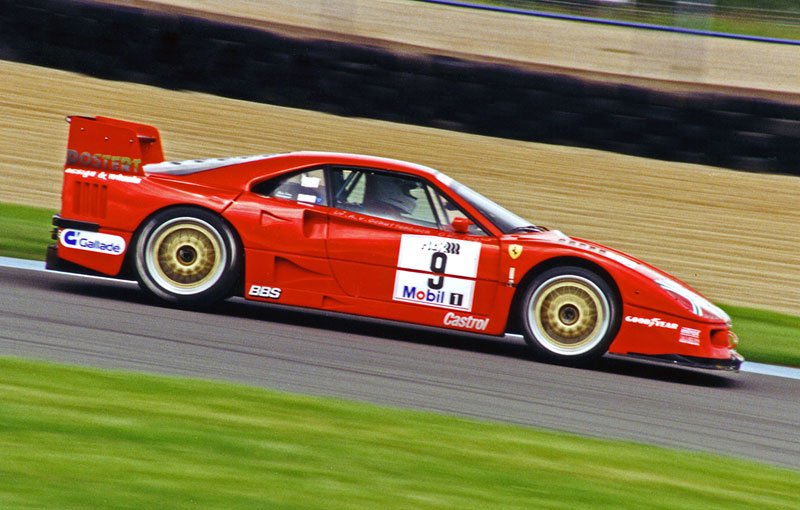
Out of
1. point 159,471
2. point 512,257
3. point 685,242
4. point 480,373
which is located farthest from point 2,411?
point 685,242

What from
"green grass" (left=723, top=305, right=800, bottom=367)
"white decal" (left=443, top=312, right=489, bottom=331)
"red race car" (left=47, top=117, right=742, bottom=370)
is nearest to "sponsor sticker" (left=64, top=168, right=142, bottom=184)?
"red race car" (left=47, top=117, right=742, bottom=370)

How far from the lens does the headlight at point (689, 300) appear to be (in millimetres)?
6688

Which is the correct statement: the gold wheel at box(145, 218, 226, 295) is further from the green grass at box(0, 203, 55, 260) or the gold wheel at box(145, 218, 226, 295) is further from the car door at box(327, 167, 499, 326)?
the green grass at box(0, 203, 55, 260)

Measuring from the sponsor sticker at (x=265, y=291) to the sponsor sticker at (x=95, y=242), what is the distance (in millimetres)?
907

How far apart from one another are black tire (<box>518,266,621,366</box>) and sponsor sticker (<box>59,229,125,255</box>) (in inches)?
104

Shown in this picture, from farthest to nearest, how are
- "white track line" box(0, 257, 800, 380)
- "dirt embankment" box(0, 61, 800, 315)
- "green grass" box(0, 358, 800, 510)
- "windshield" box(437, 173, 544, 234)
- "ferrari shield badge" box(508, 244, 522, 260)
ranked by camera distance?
1. "dirt embankment" box(0, 61, 800, 315)
2. "white track line" box(0, 257, 800, 380)
3. "windshield" box(437, 173, 544, 234)
4. "ferrari shield badge" box(508, 244, 522, 260)
5. "green grass" box(0, 358, 800, 510)

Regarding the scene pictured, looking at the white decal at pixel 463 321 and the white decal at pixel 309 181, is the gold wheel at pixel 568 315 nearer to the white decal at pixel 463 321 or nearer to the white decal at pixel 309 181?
the white decal at pixel 463 321

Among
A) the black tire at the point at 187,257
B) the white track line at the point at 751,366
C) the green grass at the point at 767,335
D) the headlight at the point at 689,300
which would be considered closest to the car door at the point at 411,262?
the black tire at the point at 187,257

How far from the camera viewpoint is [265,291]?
690 cm

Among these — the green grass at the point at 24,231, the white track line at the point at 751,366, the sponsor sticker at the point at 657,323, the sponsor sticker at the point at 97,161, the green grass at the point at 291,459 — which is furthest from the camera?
the green grass at the point at 24,231

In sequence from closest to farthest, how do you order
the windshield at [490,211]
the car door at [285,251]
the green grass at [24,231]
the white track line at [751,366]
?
the car door at [285,251] < the windshield at [490,211] < the white track line at [751,366] < the green grass at [24,231]

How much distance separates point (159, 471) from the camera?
3.69 metres

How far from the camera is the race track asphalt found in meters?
5.39

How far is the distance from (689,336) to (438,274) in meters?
1.60
